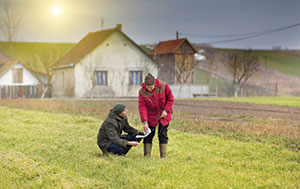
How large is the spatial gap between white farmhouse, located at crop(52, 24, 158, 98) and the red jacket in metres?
31.6

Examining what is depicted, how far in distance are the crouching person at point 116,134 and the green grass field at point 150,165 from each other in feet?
0.83

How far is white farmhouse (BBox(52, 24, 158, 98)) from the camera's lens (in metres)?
40.0

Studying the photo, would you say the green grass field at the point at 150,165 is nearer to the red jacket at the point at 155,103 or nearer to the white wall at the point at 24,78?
the red jacket at the point at 155,103

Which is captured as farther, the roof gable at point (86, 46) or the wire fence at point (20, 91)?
the roof gable at point (86, 46)

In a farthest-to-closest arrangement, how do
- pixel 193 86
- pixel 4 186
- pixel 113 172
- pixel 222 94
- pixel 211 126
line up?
1. pixel 222 94
2. pixel 193 86
3. pixel 211 126
4. pixel 113 172
5. pixel 4 186

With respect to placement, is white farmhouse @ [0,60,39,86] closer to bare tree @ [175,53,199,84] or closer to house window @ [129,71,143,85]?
house window @ [129,71,143,85]

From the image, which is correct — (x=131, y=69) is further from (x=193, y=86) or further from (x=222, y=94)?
(x=222, y=94)

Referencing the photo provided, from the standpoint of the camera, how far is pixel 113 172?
23.2 ft

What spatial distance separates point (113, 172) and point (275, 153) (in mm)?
3844

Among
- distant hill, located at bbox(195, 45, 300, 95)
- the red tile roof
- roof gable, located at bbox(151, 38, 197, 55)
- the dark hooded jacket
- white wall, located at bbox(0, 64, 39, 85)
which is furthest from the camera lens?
distant hill, located at bbox(195, 45, 300, 95)

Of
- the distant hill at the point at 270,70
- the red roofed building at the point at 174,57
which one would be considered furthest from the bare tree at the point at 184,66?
the distant hill at the point at 270,70

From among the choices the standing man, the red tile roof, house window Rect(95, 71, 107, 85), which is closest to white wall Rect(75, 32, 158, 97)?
house window Rect(95, 71, 107, 85)

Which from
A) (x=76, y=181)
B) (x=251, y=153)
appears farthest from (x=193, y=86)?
(x=76, y=181)

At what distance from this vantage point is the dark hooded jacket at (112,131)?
8016 mm
